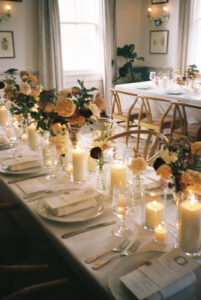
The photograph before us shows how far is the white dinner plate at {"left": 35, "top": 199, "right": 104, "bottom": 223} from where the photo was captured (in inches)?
52.8

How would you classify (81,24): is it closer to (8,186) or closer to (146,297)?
(8,186)

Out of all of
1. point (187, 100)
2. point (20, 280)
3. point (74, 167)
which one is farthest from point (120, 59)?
point (20, 280)

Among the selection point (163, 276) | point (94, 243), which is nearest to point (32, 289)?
point (94, 243)

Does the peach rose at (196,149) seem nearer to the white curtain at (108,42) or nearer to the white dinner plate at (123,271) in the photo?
the white dinner plate at (123,271)

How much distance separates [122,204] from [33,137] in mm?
1213

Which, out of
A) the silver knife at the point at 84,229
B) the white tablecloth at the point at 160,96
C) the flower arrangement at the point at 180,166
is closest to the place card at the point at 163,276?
the flower arrangement at the point at 180,166

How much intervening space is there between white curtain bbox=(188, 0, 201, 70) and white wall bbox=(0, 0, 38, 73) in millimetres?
3014

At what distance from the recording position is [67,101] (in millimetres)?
1565

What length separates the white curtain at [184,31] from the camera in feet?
19.8

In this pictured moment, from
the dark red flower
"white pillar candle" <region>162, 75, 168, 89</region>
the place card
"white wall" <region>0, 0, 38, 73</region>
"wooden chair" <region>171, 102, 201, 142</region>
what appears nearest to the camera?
the place card

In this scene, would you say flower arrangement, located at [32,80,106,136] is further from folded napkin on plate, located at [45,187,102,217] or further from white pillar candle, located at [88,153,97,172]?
folded napkin on plate, located at [45,187,102,217]

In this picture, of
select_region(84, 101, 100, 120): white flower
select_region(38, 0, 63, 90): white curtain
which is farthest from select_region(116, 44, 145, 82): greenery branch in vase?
select_region(84, 101, 100, 120): white flower

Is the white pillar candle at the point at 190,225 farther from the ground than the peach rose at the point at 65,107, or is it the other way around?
the peach rose at the point at 65,107

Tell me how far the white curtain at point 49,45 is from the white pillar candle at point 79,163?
4.62m
